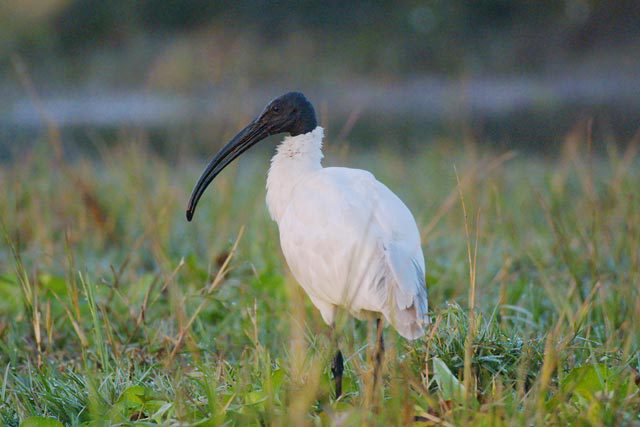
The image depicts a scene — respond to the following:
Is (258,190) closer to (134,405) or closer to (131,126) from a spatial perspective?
(134,405)

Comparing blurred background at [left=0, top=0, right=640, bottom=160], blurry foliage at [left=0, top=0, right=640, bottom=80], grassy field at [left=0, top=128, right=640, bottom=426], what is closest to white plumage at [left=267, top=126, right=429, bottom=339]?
grassy field at [left=0, top=128, right=640, bottom=426]

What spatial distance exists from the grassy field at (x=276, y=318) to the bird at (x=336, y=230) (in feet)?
0.38

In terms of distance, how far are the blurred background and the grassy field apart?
6839mm

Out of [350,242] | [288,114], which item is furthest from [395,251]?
[288,114]

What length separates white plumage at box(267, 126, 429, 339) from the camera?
2908 mm

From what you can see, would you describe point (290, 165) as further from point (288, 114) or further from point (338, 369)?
point (338, 369)

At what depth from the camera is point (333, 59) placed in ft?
55.1

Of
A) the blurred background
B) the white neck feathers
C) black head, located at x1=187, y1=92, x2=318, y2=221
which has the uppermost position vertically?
black head, located at x1=187, y1=92, x2=318, y2=221

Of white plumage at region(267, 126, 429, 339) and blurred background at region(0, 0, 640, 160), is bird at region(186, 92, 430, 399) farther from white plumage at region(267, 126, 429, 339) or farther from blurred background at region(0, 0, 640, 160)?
blurred background at region(0, 0, 640, 160)

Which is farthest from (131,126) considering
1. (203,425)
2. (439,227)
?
(203,425)

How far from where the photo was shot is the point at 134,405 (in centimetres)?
271

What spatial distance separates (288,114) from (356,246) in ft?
2.67

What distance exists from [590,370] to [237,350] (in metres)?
1.64

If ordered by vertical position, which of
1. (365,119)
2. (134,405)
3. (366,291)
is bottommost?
(365,119)
